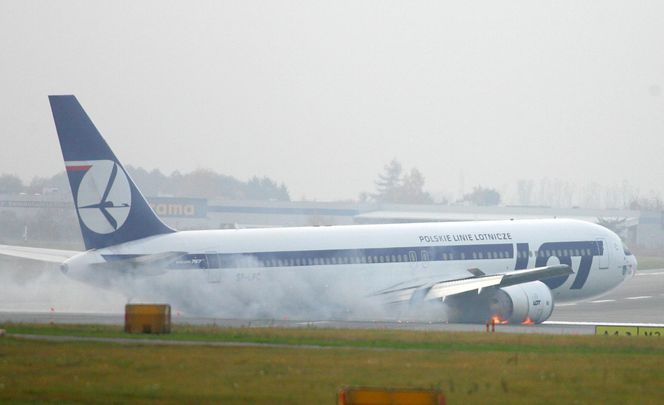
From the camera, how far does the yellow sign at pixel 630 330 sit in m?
40.2

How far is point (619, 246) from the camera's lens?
174 feet

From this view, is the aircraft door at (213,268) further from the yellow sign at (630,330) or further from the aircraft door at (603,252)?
the aircraft door at (603,252)

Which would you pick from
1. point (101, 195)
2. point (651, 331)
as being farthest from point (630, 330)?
point (101, 195)

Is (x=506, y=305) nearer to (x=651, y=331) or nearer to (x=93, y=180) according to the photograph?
(x=651, y=331)

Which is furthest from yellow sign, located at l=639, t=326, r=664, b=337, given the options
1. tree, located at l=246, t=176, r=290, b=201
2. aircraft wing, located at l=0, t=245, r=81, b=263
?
tree, located at l=246, t=176, r=290, b=201

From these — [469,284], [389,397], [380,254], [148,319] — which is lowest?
[148,319]

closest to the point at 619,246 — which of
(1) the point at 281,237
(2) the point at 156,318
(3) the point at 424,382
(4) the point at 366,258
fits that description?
(4) the point at 366,258

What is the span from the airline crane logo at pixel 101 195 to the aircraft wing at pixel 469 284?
1053 centimetres

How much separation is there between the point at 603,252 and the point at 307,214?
8698cm

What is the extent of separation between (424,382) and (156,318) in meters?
12.2

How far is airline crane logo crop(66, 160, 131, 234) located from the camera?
4456 centimetres

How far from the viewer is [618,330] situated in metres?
40.8

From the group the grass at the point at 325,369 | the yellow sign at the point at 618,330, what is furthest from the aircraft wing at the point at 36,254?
the yellow sign at the point at 618,330

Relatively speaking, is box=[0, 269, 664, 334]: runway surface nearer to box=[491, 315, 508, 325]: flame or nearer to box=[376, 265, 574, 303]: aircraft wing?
box=[376, 265, 574, 303]: aircraft wing
